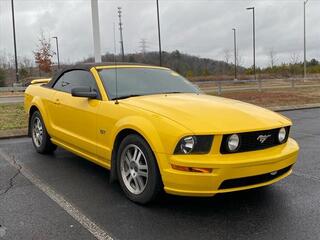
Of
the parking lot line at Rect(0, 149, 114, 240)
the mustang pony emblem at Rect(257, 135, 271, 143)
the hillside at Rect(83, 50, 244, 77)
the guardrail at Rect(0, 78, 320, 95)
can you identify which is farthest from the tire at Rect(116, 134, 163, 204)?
the hillside at Rect(83, 50, 244, 77)

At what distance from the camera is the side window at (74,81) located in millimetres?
5531

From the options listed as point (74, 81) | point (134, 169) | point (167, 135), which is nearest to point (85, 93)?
point (74, 81)

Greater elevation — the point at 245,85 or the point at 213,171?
the point at 245,85

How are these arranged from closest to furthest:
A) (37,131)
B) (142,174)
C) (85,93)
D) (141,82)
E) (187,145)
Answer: (187,145) < (142,174) < (85,93) < (141,82) < (37,131)

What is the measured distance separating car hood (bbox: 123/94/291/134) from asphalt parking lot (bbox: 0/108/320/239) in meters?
0.85

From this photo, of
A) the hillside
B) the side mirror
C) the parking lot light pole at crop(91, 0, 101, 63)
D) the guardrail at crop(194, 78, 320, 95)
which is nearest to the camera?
the side mirror

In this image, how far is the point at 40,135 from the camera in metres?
6.79

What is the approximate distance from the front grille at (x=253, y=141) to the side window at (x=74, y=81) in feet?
6.74

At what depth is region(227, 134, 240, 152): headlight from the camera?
3918mm

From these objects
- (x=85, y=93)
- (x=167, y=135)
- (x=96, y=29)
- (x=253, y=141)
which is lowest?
(x=253, y=141)

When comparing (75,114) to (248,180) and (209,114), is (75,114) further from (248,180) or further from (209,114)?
(248,180)

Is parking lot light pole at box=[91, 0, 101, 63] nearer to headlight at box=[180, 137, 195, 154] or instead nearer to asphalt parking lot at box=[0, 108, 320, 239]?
asphalt parking lot at box=[0, 108, 320, 239]

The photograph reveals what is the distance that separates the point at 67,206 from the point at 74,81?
221cm

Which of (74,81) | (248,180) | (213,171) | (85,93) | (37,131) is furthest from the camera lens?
(37,131)
